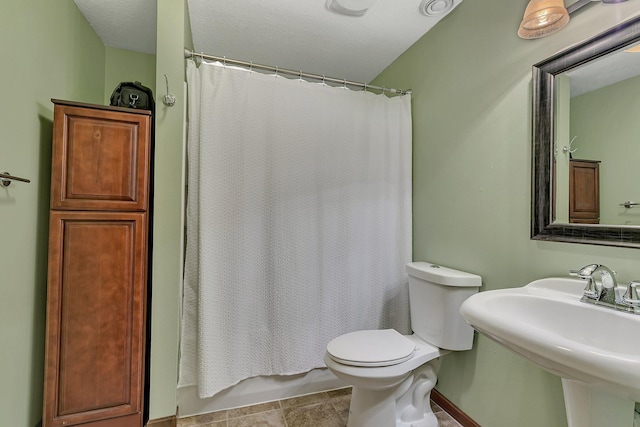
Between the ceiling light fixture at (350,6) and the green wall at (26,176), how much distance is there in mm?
1382

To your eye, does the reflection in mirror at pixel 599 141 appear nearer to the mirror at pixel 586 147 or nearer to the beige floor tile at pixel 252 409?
the mirror at pixel 586 147

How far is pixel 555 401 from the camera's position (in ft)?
3.79

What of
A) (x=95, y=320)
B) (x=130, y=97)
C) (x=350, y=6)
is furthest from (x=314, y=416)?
(x=350, y=6)

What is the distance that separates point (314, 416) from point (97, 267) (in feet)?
4.48

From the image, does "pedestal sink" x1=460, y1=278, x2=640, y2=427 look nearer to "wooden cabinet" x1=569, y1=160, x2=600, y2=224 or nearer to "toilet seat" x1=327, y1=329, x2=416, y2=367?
"wooden cabinet" x1=569, y1=160, x2=600, y2=224

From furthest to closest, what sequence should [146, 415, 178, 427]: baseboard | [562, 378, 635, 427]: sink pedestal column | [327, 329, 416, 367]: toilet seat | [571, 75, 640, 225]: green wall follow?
[146, 415, 178, 427]: baseboard, [327, 329, 416, 367]: toilet seat, [571, 75, 640, 225]: green wall, [562, 378, 635, 427]: sink pedestal column

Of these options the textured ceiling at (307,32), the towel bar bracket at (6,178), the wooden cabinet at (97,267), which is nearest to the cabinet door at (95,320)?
the wooden cabinet at (97,267)

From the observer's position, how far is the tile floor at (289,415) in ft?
5.23

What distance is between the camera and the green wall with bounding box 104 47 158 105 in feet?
6.74

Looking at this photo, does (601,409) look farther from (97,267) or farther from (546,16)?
(97,267)

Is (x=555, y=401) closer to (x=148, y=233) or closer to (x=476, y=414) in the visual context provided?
(x=476, y=414)

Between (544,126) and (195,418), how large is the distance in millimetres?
2233

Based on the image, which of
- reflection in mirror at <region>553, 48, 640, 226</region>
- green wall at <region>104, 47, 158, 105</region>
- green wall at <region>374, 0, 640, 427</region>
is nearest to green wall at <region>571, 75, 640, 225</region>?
reflection in mirror at <region>553, 48, 640, 226</region>

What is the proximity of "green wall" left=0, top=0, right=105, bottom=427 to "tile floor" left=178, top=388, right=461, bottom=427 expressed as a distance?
2.52ft
